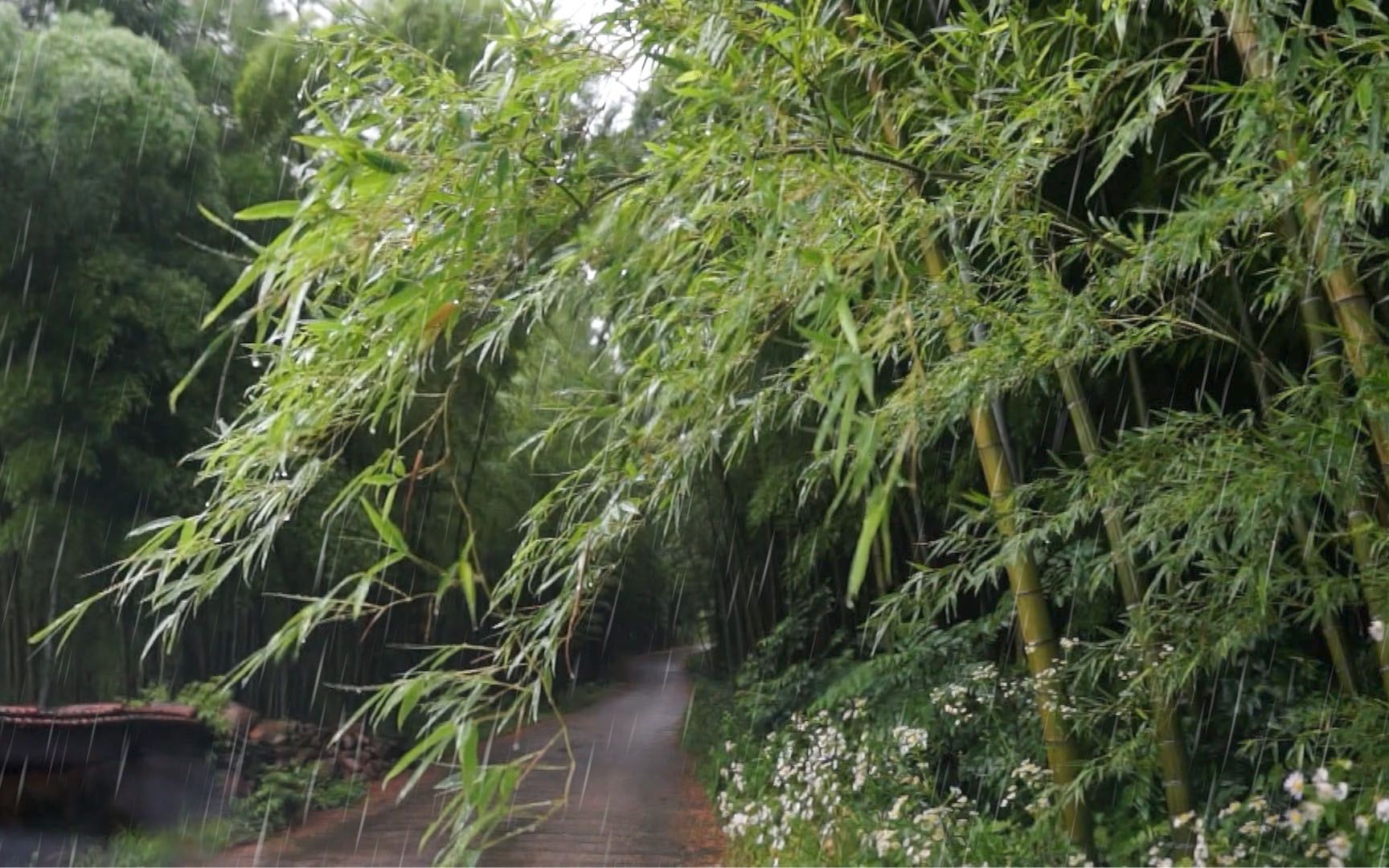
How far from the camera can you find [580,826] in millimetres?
6488

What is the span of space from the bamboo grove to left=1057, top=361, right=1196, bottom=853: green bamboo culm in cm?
1

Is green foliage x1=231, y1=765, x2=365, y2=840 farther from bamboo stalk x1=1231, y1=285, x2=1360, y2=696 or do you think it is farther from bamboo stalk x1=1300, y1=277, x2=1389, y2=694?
bamboo stalk x1=1300, y1=277, x2=1389, y2=694

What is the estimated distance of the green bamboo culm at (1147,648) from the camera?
9.10 ft

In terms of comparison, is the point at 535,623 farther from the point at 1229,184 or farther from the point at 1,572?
the point at 1,572

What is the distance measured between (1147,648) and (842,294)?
1.78 metres

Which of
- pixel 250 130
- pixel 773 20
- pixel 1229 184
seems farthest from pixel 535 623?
pixel 250 130

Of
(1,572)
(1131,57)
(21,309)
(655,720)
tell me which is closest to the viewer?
(1131,57)

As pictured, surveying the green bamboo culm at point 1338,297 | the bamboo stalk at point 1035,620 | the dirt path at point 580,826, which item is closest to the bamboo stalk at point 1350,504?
the green bamboo culm at point 1338,297

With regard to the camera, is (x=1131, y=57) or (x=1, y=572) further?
(x=1, y=572)

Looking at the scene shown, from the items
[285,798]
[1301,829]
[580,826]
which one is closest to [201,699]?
[285,798]

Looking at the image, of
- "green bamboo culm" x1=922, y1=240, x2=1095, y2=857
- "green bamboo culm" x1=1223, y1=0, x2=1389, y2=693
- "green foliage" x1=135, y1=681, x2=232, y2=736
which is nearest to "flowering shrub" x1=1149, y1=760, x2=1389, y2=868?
"green bamboo culm" x1=922, y1=240, x2=1095, y2=857

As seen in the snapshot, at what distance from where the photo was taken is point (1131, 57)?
96.9 inches

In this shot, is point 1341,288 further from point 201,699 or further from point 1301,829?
point 201,699

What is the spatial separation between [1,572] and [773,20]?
22.9 feet
